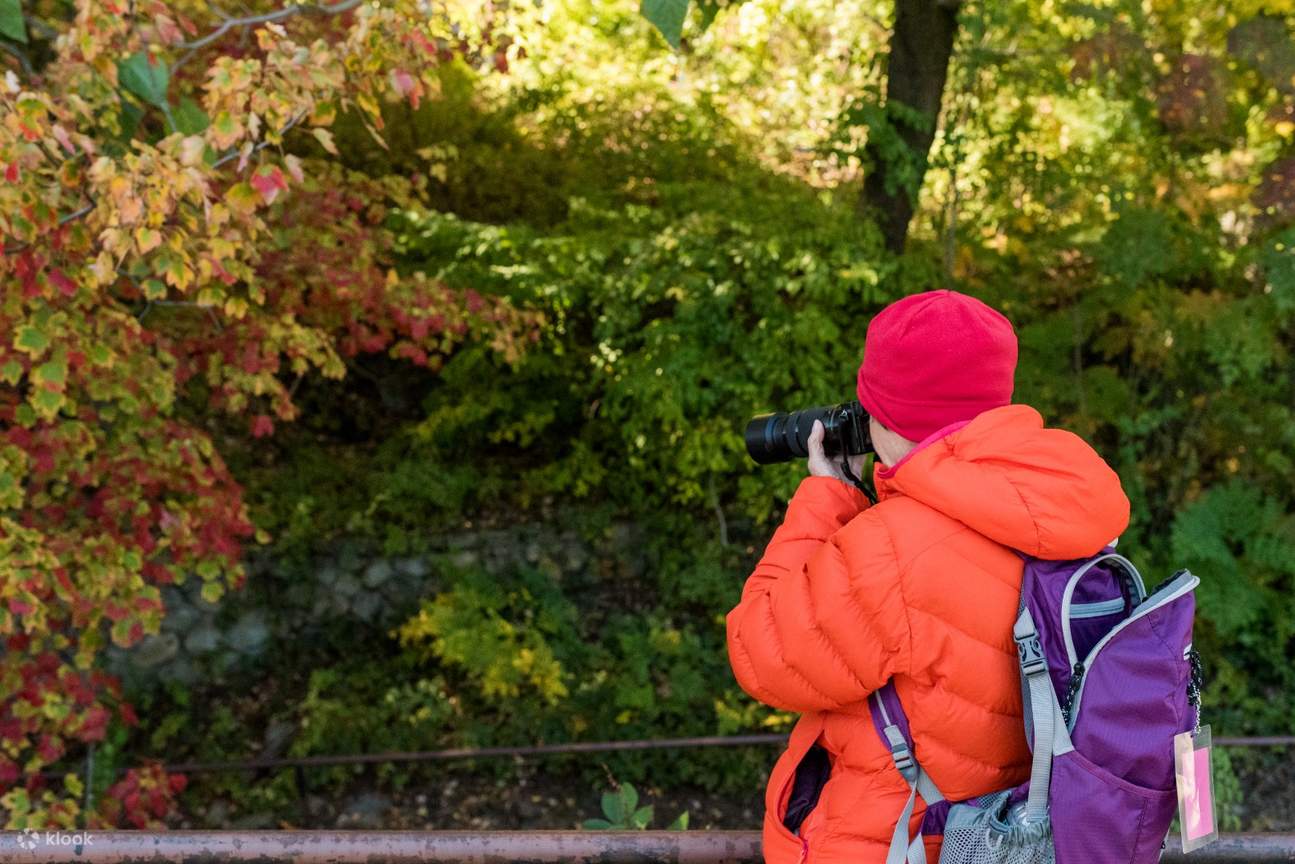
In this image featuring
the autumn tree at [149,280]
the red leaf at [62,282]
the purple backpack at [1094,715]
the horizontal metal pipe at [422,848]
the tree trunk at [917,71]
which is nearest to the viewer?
the purple backpack at [1094,715]

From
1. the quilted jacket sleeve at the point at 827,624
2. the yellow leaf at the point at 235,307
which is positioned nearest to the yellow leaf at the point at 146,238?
the yellow leaf at the point at 235,307

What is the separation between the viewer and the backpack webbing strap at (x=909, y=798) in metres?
1.36

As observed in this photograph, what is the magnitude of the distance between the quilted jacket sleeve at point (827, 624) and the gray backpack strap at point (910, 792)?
0.07m

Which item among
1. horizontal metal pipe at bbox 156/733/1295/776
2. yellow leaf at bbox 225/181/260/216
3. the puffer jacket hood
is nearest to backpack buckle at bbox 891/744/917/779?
the puffer jacket hood

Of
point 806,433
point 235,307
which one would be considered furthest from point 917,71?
point 806,433

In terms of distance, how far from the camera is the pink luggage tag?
1241 millimetres

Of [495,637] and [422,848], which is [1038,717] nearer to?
[422,848]

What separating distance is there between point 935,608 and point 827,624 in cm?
13

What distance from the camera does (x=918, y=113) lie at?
17.6 ft

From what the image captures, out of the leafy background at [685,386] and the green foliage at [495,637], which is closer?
the leafy background at [685,386]

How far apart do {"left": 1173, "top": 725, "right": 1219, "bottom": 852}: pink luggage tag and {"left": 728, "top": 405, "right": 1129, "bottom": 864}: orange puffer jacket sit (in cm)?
18

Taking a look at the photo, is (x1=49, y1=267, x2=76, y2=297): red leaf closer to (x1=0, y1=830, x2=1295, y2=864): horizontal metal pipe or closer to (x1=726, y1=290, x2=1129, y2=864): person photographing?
(x1=0, y1=830, x2=1295, y2=864): horizontal metal pipe

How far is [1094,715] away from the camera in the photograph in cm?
124

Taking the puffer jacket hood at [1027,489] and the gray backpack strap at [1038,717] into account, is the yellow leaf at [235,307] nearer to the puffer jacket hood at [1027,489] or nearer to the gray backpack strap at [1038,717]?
the puffer jacket hood at [1027,489]
